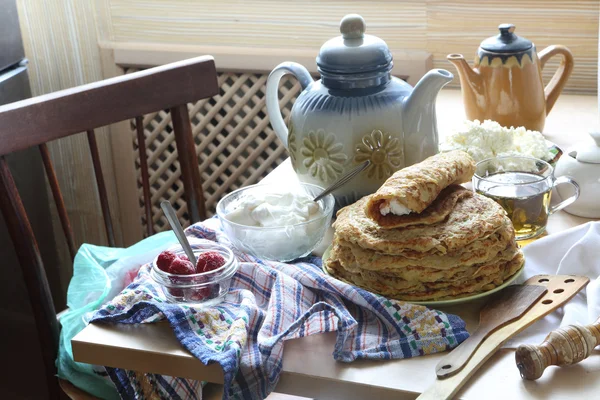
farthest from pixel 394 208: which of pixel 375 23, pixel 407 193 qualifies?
pixel 375 23

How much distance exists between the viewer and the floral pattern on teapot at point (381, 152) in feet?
3.41

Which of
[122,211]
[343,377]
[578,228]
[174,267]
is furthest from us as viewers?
[122,211]

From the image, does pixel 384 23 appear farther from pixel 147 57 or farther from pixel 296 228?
pixel 296 228

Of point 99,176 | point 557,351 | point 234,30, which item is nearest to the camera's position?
point 557,351

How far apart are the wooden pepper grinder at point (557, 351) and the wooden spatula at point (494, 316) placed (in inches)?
2.1

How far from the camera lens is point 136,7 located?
7.25ft

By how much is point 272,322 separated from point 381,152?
1.12ft

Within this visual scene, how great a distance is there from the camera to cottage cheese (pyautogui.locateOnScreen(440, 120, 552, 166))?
1146 mm

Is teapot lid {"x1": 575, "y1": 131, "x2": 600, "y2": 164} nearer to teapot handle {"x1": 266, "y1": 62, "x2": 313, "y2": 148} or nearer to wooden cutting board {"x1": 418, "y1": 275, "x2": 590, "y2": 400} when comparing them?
wooden cutting board {"x1": 418, "y1": 275, "x2": 590, "y2": 400}

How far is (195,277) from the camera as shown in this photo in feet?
2.77

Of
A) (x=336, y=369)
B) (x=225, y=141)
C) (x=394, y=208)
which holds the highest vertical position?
(x=394, y=208)

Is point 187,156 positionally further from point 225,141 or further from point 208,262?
point 225,141

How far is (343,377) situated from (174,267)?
0.25 meters

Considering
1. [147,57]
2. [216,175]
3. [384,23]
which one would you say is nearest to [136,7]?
[147,57]
